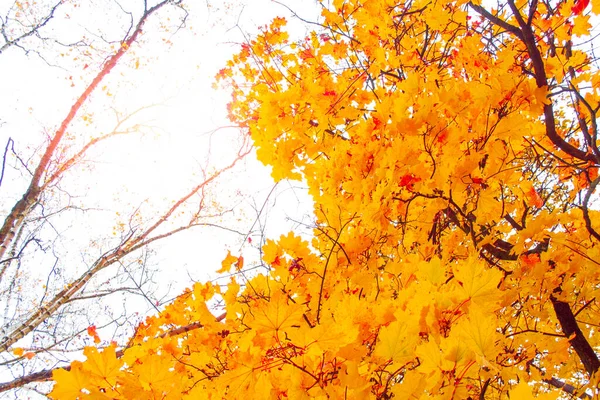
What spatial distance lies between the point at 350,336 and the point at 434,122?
690 mm

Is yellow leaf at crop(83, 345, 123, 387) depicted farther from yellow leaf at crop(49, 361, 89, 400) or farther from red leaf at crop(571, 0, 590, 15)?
red leaf at crop(571, 0, 590, 15)

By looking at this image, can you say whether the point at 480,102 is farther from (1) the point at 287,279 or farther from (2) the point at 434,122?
(1) the point at 287,279

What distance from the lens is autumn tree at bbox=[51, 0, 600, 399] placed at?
31.9 inches

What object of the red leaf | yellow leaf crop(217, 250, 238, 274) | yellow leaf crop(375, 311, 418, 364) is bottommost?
yellow leaf crop(375, 311, 418, 364)

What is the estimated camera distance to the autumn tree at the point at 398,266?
2.66 feet

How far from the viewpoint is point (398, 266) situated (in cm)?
136

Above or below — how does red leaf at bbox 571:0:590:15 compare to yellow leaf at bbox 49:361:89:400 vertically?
above

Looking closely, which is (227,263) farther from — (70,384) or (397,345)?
(397,345)

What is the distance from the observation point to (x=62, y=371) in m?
0.82

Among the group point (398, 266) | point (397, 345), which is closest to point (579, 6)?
point (398, 266)

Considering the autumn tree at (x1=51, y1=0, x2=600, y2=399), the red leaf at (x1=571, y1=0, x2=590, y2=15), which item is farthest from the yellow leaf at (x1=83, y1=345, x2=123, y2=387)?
the red leaf at (x1=571, y1=0, x2=590, y2=15)

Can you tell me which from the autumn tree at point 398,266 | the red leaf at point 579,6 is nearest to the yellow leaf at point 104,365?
the autumn tree at point 398,266

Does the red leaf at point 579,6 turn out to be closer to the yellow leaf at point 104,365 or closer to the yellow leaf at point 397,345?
the yellow leaf at point 397,345

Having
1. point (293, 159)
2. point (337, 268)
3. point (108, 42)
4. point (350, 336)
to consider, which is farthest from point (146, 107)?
point (350, 336)
